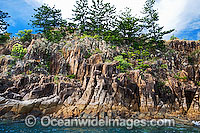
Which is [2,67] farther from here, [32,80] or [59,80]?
[59,80]

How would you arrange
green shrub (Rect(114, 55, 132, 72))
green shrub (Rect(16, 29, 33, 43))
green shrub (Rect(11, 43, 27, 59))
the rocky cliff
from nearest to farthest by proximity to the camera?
the rocky cliff
green shrub (Rect(114, 55, 132, 72))
green shrub (Rect(11, 43, 27, 59))
green shrub (Rect(16, 29, 33, 43))

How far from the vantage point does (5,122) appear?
22.1 metres

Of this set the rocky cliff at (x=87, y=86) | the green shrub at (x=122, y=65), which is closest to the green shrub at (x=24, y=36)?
the rocky cliff at (x=87, y=86)

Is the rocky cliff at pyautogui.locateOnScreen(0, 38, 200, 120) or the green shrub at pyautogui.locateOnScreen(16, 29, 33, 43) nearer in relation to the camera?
the rocky cliff at pyautogui.locateOnScreen(0, 38, 200, 120)

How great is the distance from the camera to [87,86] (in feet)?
98.7

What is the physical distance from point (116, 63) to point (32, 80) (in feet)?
62.9

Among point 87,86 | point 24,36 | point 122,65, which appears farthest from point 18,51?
point 122,65

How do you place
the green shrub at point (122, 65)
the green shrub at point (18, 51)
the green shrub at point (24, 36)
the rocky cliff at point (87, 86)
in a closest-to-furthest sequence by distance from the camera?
1. the rocky cliff at point (87, 86)
2. the green shrub at point (122, 65)
3. the green shrub at point (18, 51)
4. the green shrub at point (24, 36)

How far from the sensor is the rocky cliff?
1025 inches

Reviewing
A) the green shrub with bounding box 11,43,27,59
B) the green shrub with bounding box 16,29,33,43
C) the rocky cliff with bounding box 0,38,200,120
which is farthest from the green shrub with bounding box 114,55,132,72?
the green shrub with bounding box 16,29,33,43

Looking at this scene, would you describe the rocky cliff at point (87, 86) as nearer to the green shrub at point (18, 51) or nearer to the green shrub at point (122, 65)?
the green shrub at point (122, 65)

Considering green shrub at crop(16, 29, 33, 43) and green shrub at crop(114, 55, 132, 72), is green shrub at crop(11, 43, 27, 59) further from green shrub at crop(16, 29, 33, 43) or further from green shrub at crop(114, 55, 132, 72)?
green shrub at crop(114, 55, 132, 72)

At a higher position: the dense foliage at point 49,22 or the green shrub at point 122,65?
the dense foliage at point 49,22

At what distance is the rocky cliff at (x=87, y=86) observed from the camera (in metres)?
26.0
